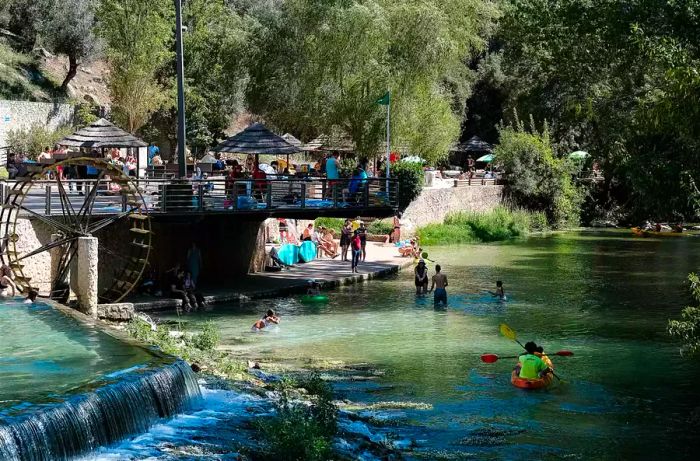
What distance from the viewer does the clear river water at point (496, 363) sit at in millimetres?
18531

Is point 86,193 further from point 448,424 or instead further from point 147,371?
point 448,424

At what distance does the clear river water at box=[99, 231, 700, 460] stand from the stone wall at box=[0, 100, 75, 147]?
19926mm

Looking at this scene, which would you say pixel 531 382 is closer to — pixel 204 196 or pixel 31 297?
pixel 31 297

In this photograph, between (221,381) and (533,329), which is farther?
(533,329)

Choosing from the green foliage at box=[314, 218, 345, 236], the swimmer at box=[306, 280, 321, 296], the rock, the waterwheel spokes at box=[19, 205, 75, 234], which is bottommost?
the swimmer at box=[306, 280, 321, 296]

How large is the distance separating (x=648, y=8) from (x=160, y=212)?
56.0 feet

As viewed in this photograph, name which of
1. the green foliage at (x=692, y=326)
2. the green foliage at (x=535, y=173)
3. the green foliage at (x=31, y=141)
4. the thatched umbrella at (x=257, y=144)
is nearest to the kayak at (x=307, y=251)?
the thatched umbrella at (x=257, y=144)

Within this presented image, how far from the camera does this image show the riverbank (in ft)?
97.2

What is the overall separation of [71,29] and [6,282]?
3464 cm

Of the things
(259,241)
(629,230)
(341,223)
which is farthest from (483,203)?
(259,241)

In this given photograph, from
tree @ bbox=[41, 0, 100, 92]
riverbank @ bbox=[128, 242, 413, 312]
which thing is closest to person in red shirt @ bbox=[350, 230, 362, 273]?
riverbank @ bbox=[128, 242, 413, 312]

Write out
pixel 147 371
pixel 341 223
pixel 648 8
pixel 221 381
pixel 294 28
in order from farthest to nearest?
1. pixel 294 28
2. pixel 341 223
3. pixel 648 8
4. pixel 221 381
5. pixel 147 371

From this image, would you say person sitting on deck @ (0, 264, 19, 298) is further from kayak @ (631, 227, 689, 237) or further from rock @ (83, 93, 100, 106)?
kayak @ (631, 227, 689, 237)

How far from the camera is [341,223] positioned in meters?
46.4
